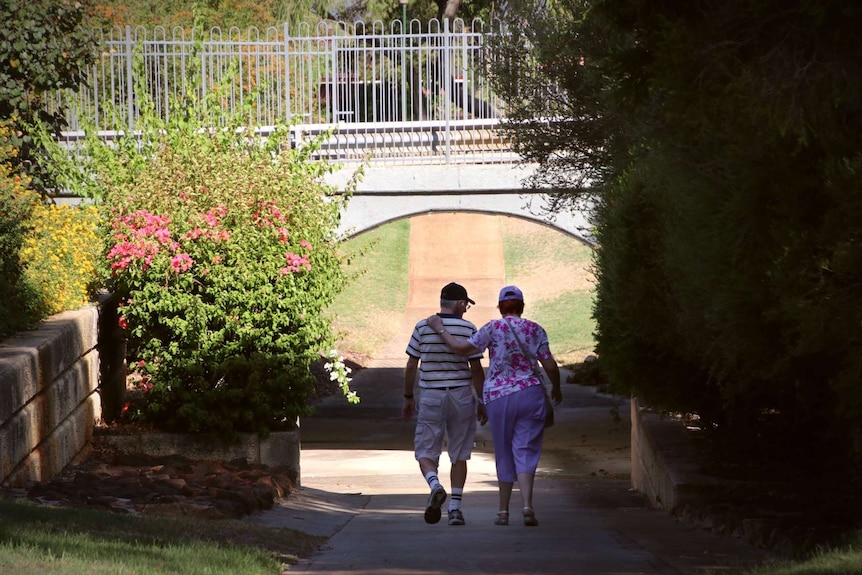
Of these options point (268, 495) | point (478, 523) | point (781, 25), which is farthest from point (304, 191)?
point (781, 25)

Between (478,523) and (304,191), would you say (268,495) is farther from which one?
(304,191)

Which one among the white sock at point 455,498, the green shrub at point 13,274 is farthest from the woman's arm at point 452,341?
the green shrub at point 13,274

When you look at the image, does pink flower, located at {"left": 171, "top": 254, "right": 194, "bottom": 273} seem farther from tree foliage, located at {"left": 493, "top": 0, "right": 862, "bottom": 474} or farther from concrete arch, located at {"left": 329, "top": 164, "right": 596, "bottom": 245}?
concrete arch, located at {"left": 329, "top": 164, "right": 596, "bottom": 245}

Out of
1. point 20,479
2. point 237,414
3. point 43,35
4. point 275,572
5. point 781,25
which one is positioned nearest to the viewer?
point 781,25

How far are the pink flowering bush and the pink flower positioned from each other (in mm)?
11

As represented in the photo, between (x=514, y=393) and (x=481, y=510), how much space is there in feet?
5.51

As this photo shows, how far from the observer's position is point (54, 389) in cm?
928

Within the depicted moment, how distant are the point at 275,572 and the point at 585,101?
989 centimetres

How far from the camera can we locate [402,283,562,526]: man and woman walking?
862 centimetres

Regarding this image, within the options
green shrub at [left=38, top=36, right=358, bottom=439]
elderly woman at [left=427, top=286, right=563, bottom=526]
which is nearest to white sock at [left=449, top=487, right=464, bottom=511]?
elderly woman at [left=427, top=286, right=563, bottom=526]

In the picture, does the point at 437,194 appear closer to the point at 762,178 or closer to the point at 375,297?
the point at 762,178

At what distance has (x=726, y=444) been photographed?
33.1ft

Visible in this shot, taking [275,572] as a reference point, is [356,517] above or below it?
below

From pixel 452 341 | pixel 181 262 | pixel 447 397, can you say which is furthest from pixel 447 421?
pixel 181 262
